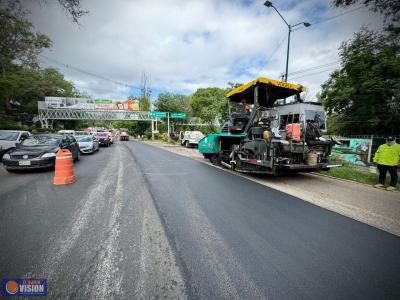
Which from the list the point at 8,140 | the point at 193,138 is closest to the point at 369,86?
the point at 193,138

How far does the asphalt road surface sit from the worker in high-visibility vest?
3621 millimetres

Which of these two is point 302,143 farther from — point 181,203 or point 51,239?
point 51,239

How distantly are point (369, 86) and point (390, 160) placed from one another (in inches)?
377

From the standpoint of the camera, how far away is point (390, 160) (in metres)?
5.77

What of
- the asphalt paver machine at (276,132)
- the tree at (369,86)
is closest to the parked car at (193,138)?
the tree at (369,86)

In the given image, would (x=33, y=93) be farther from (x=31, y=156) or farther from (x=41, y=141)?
(x=31, y=156)

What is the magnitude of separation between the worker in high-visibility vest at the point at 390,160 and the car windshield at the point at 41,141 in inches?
454

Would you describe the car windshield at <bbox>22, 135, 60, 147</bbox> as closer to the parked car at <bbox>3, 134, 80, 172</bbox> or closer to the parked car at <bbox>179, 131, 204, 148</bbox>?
the parked car at <bbox>3, 134, 80, 172</bbox>

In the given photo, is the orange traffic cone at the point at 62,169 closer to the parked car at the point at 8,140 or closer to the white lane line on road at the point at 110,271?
the white lane line on road at the point at 110,271

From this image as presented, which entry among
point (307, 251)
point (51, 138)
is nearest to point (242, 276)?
point (307, 251)

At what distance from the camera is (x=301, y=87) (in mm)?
6797

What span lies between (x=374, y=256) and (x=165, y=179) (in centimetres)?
509

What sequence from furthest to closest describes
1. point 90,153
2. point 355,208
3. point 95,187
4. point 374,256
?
1. point 90,153
2. point 95,187
3. point 355,208
4. point 374,256

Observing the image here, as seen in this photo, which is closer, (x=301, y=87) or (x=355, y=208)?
(x=355, y=208)
